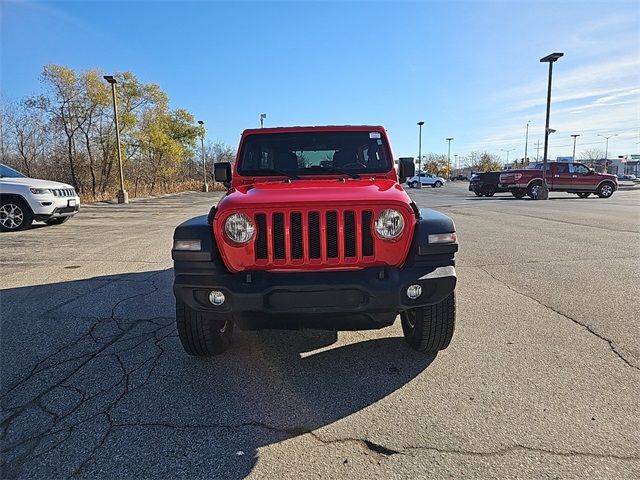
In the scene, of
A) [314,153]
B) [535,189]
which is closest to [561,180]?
[535,189]

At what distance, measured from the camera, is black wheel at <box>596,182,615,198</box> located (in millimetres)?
23891

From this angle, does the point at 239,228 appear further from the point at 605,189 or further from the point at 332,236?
the point at 605,189

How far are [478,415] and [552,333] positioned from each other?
1752mm

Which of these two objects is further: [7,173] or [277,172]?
[7,173]

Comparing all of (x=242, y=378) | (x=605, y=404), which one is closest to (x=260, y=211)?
(x=242, y=378)

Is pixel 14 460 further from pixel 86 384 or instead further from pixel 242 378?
pixel 242 378

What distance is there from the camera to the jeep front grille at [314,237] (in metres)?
2.95

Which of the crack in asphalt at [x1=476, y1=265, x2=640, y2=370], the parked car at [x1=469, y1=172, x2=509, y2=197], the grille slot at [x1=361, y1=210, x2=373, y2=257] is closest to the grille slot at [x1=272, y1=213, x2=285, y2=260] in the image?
the grille slot at [x1=361, y1=210, x2=373, y2=257]

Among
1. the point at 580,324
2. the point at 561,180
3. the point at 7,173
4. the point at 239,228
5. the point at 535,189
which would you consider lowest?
the point at 580,324

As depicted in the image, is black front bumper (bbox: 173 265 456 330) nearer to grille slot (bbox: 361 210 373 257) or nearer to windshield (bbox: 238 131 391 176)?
grille slot (bbox: 361 210 373 257)

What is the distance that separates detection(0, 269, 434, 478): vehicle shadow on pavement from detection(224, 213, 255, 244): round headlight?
103 cm

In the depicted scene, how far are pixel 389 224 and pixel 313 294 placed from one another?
2.34 feet

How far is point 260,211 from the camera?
9.66 feet

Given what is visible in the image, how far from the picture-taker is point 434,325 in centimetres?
330
